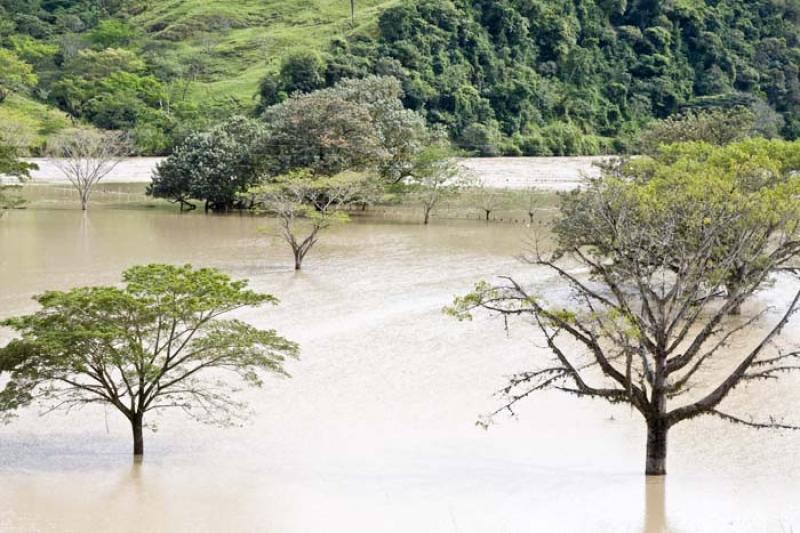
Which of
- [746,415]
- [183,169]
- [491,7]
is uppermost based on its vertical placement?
[491,7]

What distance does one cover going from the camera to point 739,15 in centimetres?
10894

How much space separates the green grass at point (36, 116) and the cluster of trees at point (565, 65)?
15800 millimetres

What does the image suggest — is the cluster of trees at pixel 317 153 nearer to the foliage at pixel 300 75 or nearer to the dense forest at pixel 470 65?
the foliage at pixel 300 75

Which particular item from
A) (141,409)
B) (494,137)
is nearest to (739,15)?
(494,137)

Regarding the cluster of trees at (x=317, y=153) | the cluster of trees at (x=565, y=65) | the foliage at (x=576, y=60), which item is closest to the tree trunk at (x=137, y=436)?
the cluster of trees at (x=317, y=153)

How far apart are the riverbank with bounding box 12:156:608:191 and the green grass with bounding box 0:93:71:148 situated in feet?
8.47

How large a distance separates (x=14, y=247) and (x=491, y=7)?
63736mm

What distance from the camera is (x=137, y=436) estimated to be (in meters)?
18.1

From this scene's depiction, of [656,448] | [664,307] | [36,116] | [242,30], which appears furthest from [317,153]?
[242,30]

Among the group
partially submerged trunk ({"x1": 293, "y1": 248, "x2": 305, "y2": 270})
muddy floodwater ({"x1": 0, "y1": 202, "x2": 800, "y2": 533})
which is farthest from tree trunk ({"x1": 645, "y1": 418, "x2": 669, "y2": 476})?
partially submerged trunk ({"x1": 293, "y1": 248, "x2": 305, "y2": 270})

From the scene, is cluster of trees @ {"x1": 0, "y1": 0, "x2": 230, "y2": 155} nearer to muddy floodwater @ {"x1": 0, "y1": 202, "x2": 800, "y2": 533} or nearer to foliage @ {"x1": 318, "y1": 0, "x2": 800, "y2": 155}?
foliage @ {"x1": 318, "y1": 0, "x2": 800, "y2": 155}

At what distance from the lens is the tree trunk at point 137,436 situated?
18.0 meters

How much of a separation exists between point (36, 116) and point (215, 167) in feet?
113

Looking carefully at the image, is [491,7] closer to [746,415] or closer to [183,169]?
[183,169]
